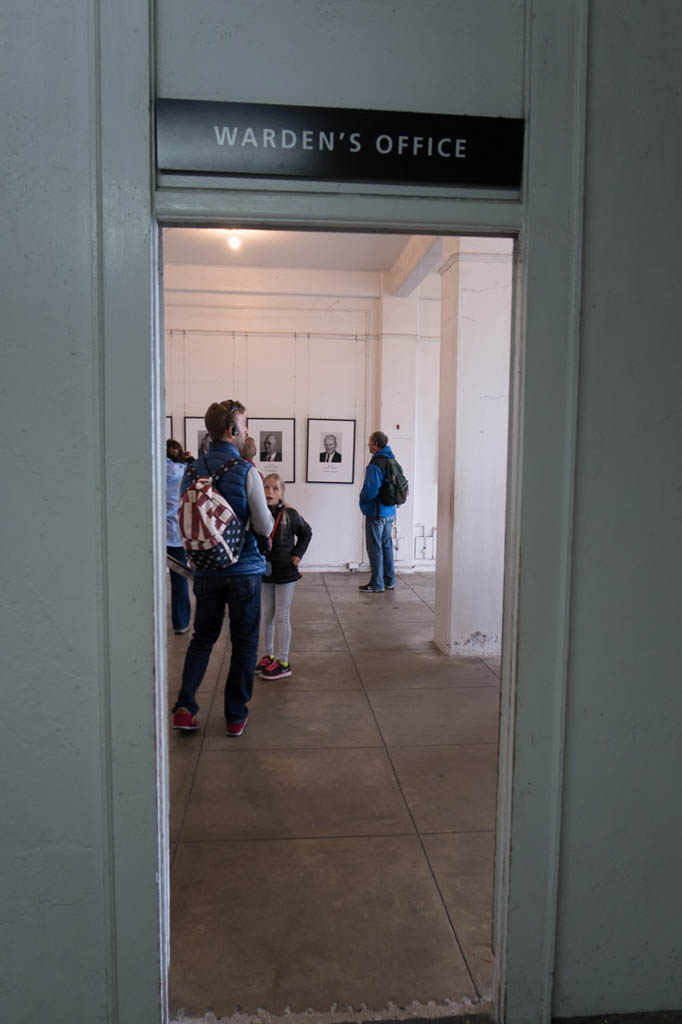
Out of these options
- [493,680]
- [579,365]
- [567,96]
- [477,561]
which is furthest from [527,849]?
[477,561]

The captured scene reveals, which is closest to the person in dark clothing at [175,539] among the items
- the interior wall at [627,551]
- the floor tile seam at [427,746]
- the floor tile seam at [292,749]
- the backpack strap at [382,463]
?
the floor tile seam at [292,749]

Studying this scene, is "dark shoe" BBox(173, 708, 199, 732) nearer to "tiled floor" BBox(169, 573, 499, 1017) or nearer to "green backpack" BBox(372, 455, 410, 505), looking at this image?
"tiled floor" BBox(169, 573, 499, 1017)

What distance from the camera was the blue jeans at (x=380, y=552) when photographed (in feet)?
31.2

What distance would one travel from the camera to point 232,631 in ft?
14.5

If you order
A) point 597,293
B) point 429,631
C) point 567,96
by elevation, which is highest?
point 567,96

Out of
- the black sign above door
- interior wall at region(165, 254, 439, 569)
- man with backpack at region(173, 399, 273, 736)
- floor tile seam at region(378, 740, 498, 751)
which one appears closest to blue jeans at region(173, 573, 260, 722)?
man with backpack at region(173, 399, 273, 736)

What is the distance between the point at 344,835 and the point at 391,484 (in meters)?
6.11

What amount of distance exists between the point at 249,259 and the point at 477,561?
5964 mm

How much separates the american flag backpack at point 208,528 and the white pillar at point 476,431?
2791mm

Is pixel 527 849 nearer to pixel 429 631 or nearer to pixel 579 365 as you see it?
pixel 579 365

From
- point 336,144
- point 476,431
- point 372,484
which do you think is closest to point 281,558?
point 476,431

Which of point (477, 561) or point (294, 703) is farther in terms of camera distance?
point (477, 561)

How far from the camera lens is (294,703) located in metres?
5.21

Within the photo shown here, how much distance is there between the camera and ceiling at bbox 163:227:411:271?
886 centimetres
